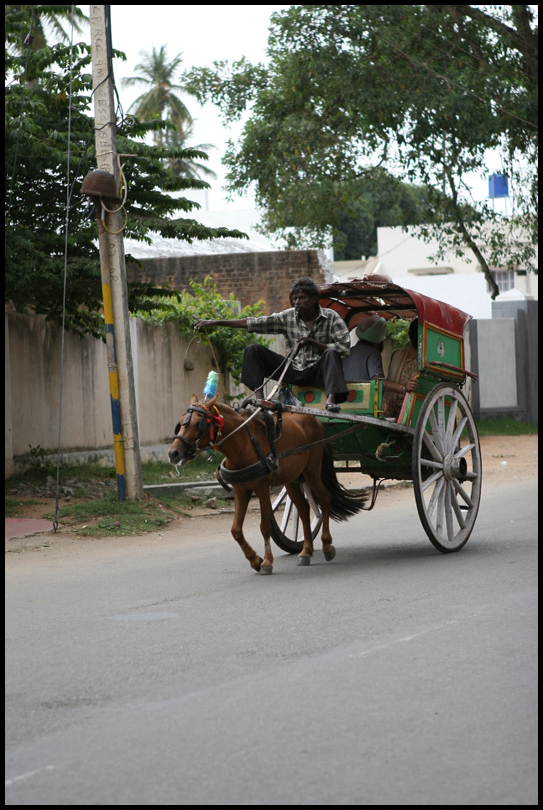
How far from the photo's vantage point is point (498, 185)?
34.7 m

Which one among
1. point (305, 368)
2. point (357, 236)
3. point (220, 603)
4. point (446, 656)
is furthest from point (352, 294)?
point (357, 236)

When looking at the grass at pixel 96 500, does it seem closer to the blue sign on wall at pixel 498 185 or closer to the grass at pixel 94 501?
the grass at pixel 94 501

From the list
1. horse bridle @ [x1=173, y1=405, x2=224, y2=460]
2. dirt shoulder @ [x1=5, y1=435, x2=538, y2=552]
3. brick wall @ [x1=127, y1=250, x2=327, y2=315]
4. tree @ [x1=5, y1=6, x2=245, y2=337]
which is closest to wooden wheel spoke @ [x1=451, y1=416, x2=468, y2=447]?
horse bridle @ [x1=173, y1=405, x2=224, y2=460]

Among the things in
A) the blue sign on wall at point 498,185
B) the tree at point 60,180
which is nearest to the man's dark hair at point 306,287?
the tree at point 60,180

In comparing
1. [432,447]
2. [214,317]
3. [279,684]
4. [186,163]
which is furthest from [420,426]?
[186,163]

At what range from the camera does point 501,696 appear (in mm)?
4551

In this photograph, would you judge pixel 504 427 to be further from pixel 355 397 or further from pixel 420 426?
pixel 420 426

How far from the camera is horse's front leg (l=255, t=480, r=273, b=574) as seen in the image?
7864 mm

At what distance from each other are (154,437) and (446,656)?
11.7 meters

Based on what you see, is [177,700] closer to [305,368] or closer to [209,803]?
[209,803]

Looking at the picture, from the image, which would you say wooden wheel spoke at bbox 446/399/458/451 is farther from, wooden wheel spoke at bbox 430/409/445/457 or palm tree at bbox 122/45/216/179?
palm tree at bbox 122/45/216/179

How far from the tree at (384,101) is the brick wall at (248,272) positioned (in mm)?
950

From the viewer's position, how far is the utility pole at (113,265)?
11859mm

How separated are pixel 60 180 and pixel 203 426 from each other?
7.52 metres
